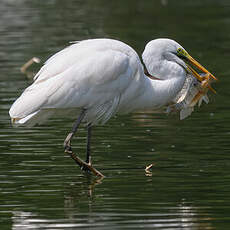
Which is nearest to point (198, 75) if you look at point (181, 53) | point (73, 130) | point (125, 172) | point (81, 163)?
point (181, 53)

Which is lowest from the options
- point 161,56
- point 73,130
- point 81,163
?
point 81,163

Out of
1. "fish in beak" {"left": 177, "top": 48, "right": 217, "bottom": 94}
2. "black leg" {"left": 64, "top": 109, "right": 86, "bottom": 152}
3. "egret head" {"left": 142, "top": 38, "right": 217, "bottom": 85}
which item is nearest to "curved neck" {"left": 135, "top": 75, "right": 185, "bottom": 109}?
"egret head" {"left": 142, "top": 38, "right": 217, "bottom": 85}

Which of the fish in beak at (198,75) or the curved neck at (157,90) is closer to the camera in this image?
the curved neck at (157,90)

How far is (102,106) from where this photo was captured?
12203 mm

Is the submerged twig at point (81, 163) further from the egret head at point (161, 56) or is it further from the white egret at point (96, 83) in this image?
the egret head at point (161, 56)

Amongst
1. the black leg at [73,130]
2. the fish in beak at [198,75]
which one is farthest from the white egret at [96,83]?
Answer: the fish in beak at [198,75]

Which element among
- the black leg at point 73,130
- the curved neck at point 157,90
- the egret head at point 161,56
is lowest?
the black leg at point 73,130

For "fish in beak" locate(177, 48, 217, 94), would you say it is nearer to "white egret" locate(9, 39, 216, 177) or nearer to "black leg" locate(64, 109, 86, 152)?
"white egret" locate(9, 39, 216, 177)

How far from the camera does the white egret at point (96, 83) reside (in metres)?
11.8

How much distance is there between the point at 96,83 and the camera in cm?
1195

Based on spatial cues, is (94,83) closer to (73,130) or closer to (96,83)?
(96,83)

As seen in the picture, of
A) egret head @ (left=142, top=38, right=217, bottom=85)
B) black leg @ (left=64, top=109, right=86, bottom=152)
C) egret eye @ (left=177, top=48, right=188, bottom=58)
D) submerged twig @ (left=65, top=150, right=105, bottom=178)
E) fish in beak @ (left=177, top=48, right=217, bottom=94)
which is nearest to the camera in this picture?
submerged twig @ (left=65, top=150, right=105, bottom=178)

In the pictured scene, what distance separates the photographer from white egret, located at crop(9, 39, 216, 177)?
11828 mm

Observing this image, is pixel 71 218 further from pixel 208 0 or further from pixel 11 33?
pixel 208 0
